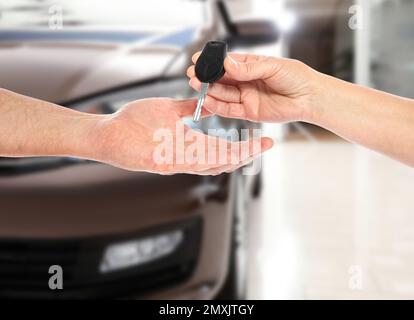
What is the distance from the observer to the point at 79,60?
1.21 meters

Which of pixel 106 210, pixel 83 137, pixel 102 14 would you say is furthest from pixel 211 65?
pixel 102 14

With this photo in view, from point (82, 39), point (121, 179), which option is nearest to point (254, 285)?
point (121, 179)

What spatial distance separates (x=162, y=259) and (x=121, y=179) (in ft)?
0.56

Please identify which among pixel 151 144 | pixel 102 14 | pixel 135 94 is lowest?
pixel 151 144

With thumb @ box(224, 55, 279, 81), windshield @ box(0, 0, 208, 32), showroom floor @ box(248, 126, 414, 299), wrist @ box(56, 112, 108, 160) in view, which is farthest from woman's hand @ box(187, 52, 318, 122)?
showroom floor @ box(248, 126, 414, 299)

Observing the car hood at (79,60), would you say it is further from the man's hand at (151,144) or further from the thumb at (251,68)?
the thumb at (251,68)

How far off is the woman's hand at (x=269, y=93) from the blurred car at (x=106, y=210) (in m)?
0.25

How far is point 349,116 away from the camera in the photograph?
876 mm

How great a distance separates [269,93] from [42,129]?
13.6 inches

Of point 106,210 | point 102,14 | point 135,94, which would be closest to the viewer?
point 106,210

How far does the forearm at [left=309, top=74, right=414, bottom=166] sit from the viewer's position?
88 cm

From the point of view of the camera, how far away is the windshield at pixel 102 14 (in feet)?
4.65

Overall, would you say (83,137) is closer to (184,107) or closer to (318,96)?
(184,107)

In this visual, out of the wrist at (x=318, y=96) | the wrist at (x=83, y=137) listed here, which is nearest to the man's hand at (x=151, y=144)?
the wrist at (x=83, y=137)
